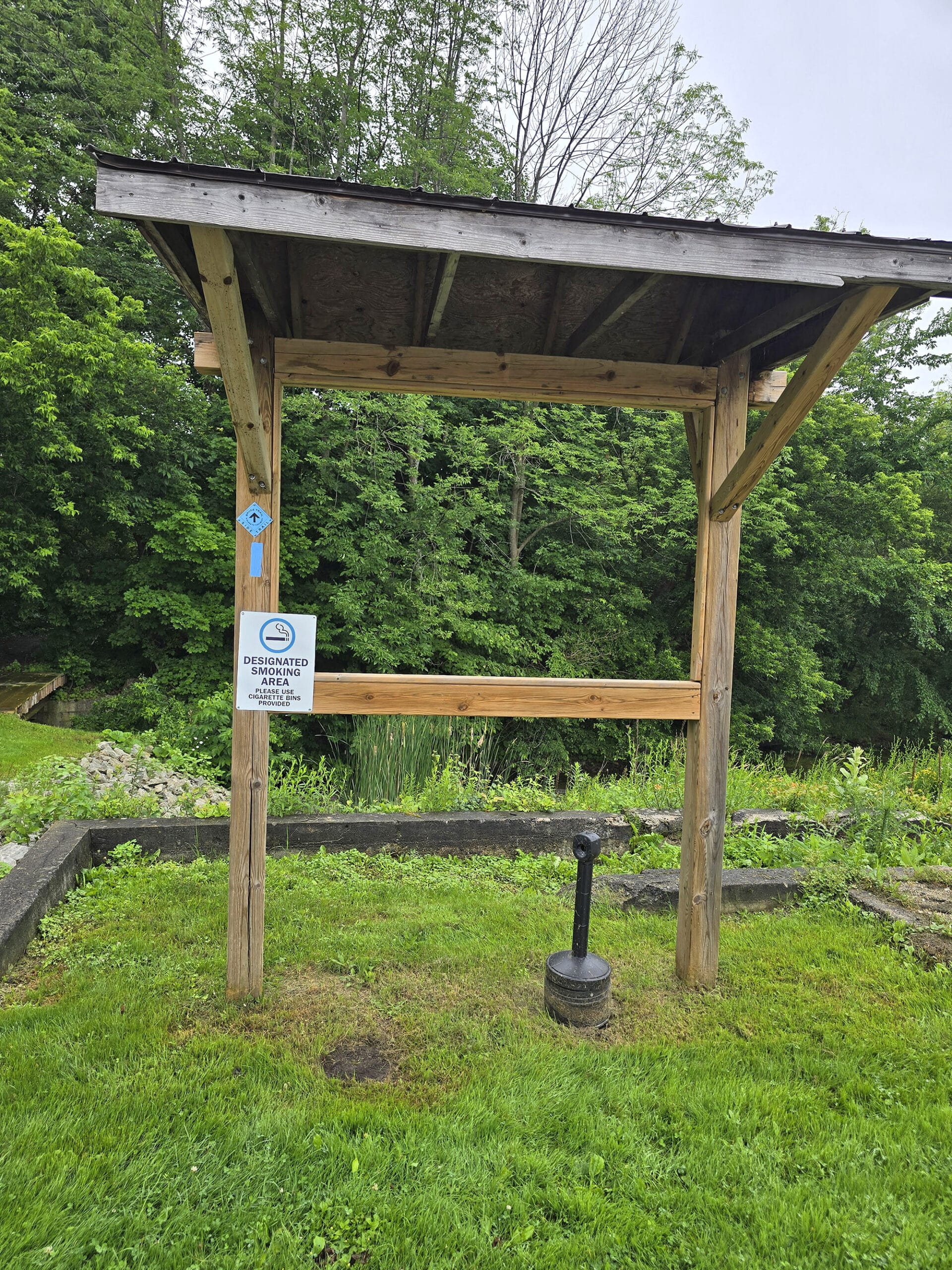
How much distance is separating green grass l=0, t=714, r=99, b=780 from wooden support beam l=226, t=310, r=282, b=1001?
3.84 m

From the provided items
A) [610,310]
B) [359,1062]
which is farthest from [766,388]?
[359,1062]

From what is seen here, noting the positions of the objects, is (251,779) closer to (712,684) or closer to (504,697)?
(504,697)

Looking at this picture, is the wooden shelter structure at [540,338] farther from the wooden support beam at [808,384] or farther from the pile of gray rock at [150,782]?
the pile of gray rock at [150,782]

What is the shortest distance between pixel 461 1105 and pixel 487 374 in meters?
2.70

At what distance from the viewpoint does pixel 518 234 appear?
2.12m

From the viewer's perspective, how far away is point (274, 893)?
149 inches

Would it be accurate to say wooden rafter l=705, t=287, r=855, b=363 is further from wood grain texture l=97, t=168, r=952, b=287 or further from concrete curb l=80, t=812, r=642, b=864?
concrete curb l=80, t=812, r=642, b=864

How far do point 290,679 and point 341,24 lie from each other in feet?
49.8

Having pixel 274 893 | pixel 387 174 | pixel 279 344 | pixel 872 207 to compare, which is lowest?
pixel 274 893

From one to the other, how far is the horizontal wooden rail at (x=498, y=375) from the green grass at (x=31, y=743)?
4571 mm

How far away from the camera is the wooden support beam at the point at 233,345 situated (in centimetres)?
206

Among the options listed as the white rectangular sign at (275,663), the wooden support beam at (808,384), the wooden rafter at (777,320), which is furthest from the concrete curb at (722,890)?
the wooden rafter at (777,320)

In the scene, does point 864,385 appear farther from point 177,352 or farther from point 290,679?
point 290,679

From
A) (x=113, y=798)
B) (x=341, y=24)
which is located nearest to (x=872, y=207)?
(x=341, y=24)
